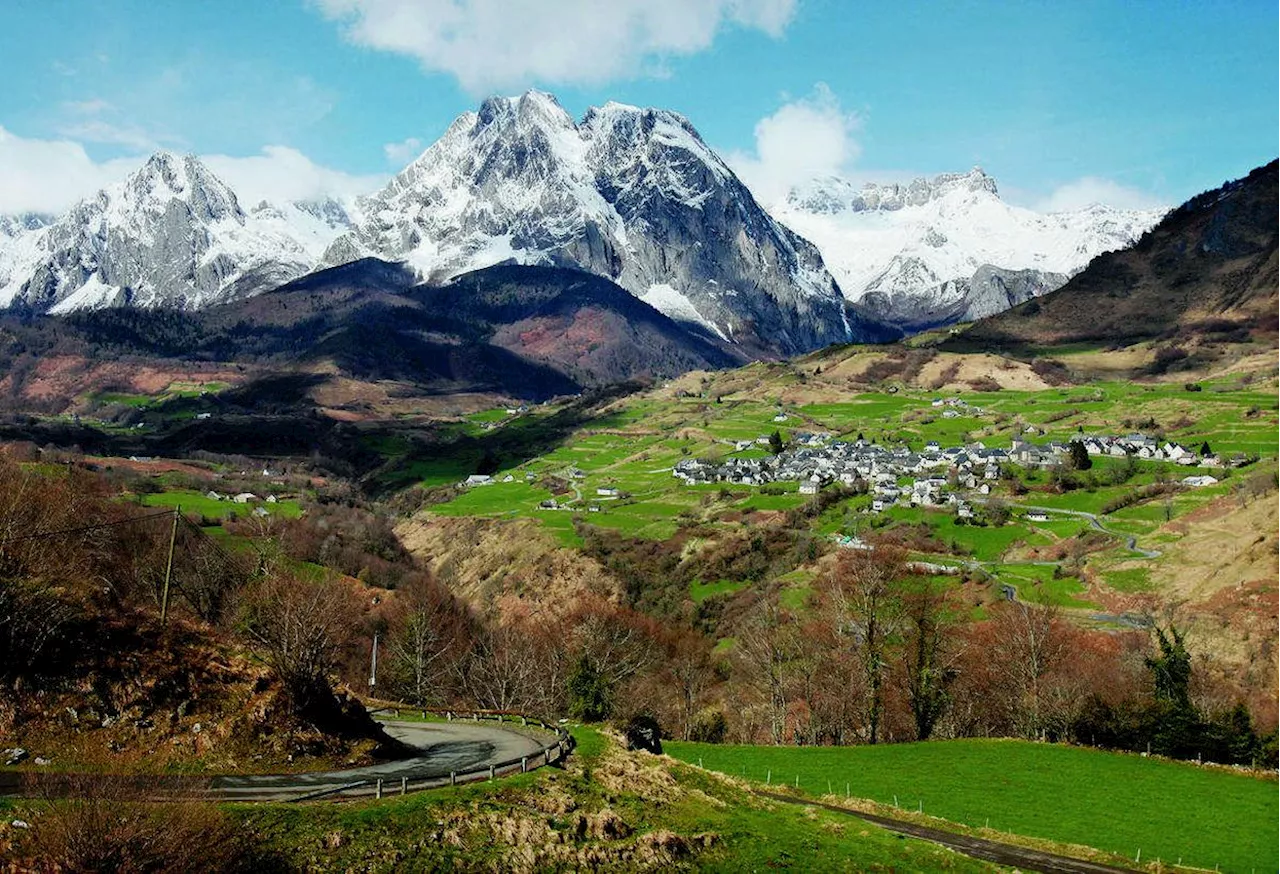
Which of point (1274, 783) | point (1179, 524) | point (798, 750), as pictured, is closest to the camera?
point (1274, 783)

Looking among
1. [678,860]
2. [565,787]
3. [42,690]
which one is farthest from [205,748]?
[678,860]

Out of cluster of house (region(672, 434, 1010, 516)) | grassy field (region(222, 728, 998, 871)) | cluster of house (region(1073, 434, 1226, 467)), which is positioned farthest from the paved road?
cluster of house (region(1073, 434, 1226, 467))

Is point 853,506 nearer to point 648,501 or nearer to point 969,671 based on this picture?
point 648,501

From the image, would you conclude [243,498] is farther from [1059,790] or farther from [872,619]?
[1059,790]

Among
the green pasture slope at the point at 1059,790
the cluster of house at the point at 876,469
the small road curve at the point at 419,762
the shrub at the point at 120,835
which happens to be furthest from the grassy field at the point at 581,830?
the cluster of house at the point at 876,469

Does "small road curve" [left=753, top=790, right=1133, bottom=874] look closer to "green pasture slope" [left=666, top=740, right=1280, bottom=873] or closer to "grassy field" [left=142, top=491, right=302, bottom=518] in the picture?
"green pasture slope" [left=666, top=740, right=1280, bottom=873]

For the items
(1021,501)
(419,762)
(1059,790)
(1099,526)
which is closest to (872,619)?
(1059,790)

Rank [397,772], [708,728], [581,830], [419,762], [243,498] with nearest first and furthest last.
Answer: [581,830] < [397,772] < [419,762] < [708,728] < [243,498]
